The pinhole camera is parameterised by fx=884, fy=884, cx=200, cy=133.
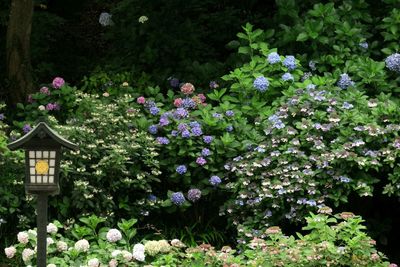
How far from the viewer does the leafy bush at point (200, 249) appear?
17.4 ft

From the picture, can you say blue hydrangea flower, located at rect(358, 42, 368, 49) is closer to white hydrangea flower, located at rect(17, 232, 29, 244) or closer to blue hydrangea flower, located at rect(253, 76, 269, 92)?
blue hydrangea flower, located at rect(253, 76, 269, 92)

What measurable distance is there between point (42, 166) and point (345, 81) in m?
3.30

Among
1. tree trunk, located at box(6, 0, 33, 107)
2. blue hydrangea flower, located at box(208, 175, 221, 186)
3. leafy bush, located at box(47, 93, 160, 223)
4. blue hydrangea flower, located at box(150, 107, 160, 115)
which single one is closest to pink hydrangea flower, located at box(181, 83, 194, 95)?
Answer: blue hydrangea flower, located at box(150, 107, 160, 115)

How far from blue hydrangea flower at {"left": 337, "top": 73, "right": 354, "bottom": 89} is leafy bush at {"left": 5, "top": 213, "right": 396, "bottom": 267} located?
5.10 ft

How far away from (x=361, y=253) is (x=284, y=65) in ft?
7.90

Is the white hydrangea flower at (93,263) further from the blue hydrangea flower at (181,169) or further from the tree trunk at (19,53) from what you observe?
the tree trunk at (19,53)

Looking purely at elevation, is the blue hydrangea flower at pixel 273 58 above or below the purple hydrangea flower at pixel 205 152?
above

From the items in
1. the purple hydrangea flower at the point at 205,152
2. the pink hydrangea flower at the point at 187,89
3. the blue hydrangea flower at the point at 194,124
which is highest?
the pink hydrangea flower at the point at 187,89

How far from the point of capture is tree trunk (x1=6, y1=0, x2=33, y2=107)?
8008 millimetres

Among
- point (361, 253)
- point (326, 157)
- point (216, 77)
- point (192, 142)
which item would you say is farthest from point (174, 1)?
point (361, 253)

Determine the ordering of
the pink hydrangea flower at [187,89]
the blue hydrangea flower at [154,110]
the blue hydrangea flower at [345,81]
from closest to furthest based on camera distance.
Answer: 1. the blue hydrangea flower at [345,81]
2. the blue hydrangea flower at [154,110]
3. the pink hydrangea flower at [187,89]

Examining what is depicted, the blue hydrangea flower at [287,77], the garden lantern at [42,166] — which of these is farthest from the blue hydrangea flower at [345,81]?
the garden lantern at [42,166]

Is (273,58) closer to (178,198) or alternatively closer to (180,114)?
(180,114)

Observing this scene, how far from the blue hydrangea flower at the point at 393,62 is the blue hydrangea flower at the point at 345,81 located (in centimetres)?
41
